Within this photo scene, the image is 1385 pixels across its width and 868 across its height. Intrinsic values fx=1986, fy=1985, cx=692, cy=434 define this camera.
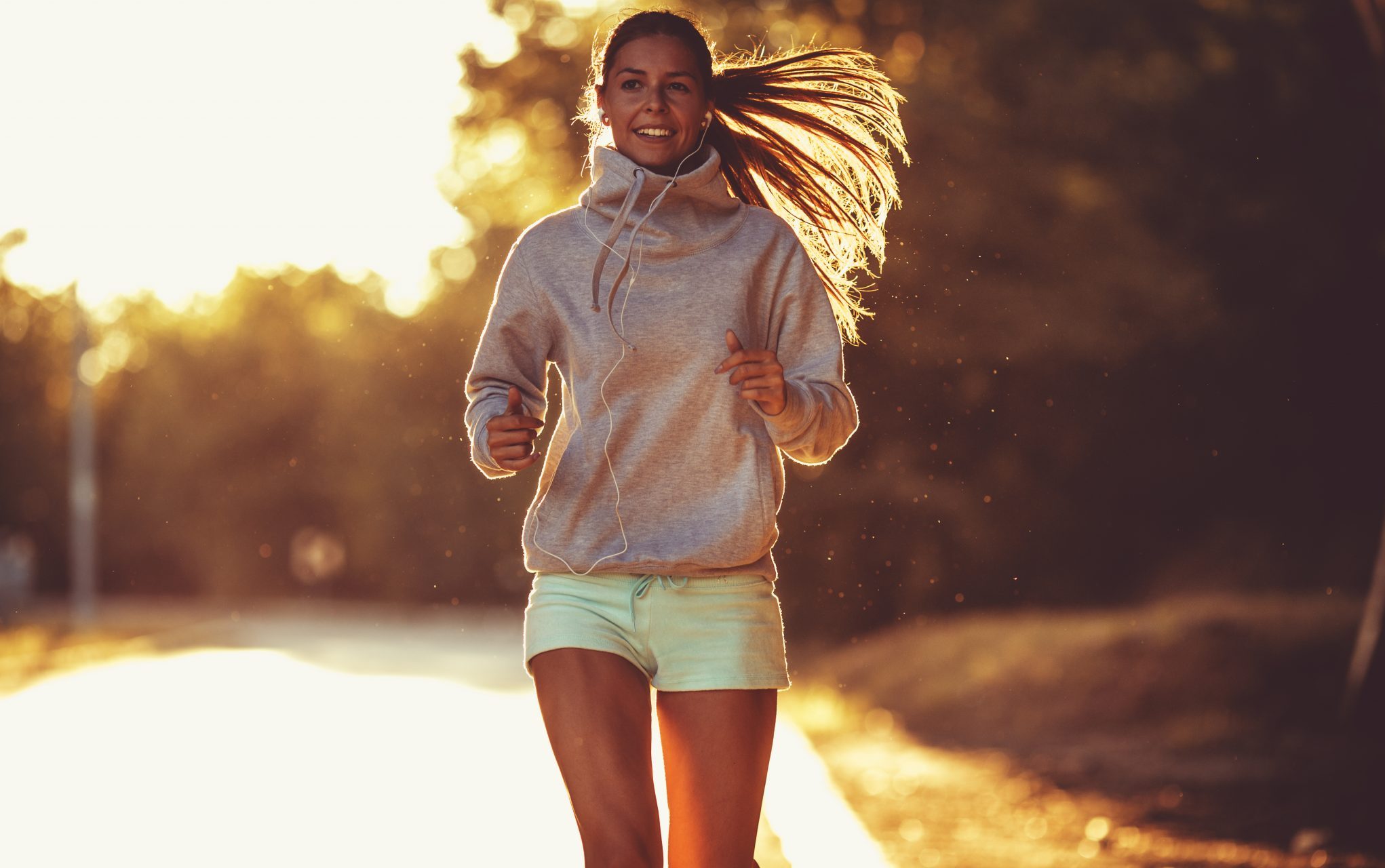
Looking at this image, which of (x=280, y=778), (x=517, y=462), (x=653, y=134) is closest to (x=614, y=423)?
(x=517, y=462)

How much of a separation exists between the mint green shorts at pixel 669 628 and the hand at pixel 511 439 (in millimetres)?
292

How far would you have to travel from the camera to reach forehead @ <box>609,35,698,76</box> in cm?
399

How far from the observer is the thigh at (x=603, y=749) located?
369 centimetres

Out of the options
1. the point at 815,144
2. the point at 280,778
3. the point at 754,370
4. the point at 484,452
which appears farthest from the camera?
the point at 280,778

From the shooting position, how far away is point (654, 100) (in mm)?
3990

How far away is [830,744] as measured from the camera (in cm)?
1384

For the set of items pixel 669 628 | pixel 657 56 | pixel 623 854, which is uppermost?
pixel 657 56

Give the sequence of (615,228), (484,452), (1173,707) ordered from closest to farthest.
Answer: (484,452)
(615,228)
(1173,707)

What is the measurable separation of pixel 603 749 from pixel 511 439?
61 centimetres

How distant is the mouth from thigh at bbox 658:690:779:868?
111 cm

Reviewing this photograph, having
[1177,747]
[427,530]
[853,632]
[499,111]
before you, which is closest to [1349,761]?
[1177,747]

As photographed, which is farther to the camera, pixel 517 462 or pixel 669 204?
pixel 669 204

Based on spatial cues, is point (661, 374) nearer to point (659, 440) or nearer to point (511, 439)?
point (659, 440)

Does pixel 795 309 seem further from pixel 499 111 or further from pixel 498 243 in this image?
pixel 498 243
